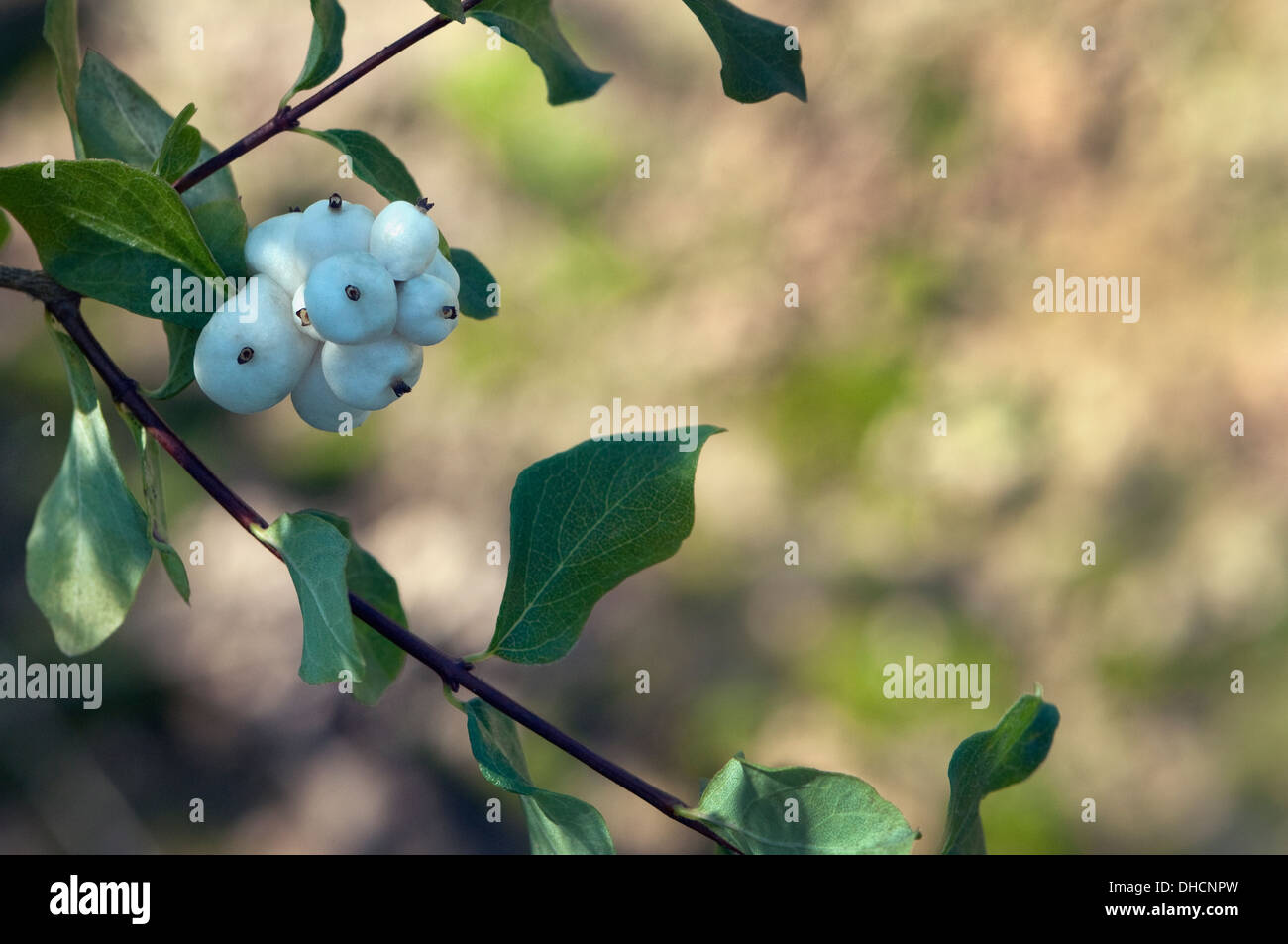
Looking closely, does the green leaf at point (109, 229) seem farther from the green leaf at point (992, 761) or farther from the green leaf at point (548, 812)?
the green leaf at point (992, 761)

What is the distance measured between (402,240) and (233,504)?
0.67ft

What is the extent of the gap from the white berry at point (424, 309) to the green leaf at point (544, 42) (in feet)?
0.68

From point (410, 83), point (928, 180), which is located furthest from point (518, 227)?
point (928, 180)

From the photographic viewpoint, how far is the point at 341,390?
2.01ft

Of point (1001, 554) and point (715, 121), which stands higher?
point (715, 121)

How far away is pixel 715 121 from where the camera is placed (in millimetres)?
2170

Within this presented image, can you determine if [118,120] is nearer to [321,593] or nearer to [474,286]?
[474,286]

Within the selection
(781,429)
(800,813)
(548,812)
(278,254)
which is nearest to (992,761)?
(800,813)

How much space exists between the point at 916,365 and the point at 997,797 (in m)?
0.83

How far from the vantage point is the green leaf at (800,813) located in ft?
2.10

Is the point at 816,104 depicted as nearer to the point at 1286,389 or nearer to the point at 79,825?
the point at 1286,389

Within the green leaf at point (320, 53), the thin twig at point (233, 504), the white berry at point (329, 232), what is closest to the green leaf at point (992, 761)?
the thin twig at point (233, 504)

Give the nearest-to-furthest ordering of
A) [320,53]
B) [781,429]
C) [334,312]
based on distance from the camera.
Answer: [334,312] → [320,53] → [781,429]

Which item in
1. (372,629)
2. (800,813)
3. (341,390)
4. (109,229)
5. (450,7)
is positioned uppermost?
(450,7)
